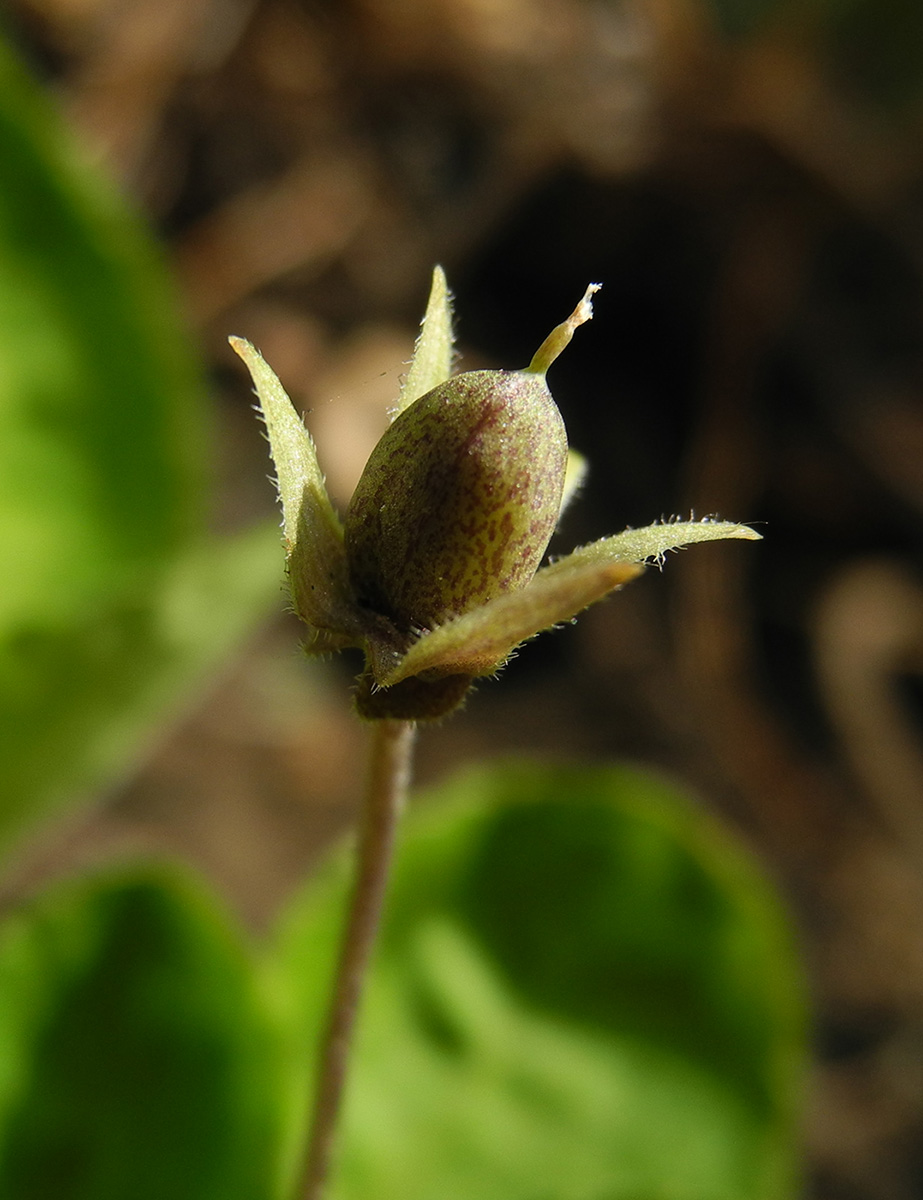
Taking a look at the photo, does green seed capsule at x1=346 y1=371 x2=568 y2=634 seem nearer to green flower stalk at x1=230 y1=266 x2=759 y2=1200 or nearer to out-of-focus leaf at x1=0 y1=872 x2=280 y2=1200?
green flower stalk at x1=230 y1=266 x2=759 y2=1200

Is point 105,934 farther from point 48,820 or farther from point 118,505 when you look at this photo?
point 118,505

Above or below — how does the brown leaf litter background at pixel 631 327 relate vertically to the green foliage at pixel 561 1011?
above

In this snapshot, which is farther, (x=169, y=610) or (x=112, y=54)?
(x=112, y=54)

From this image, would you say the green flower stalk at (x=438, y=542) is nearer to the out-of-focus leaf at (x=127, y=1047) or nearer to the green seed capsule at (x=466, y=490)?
the green seed capsule at (x=466, y=490)

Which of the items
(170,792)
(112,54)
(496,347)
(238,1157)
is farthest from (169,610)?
(112,54)

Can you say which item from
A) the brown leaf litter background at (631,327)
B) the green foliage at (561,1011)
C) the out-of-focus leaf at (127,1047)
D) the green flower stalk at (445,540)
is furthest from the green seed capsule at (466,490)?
the brown leaf litter background at (631,327)

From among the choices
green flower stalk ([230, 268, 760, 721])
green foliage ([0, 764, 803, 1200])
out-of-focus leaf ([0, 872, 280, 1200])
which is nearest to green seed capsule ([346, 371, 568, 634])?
green flower stalk ([230, 268, 760, 721])
